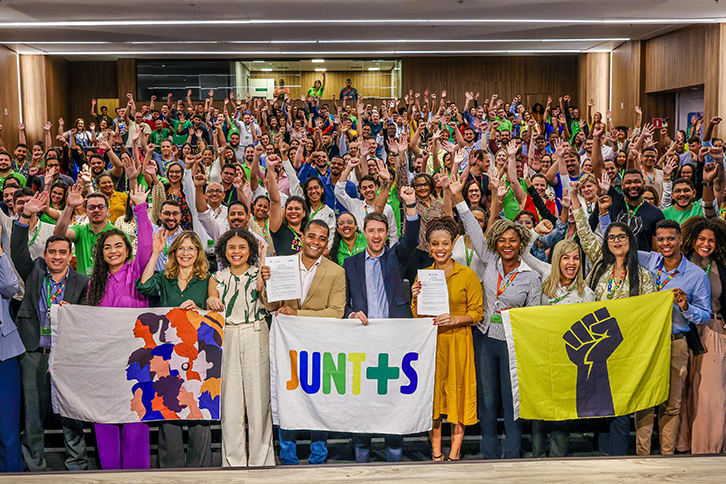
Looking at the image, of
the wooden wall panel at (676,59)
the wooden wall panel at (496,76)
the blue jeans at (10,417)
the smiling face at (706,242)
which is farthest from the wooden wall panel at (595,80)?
the blue jeans at (10,417)

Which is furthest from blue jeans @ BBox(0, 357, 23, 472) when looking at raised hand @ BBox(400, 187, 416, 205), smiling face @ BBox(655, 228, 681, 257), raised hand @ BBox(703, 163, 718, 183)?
raised hand @ BBox(703, 163, 718, 183)

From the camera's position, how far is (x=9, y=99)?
15.5m

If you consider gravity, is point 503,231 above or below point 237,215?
below

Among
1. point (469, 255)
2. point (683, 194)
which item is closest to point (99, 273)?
point (469, 255)

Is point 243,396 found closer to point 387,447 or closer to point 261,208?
point 387,447

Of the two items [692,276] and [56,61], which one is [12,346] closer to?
[692,276]

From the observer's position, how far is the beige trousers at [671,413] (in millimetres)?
3707

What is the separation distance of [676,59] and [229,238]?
12.8 metres

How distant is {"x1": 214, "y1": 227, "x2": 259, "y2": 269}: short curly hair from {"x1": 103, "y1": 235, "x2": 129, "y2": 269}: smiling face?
52cm

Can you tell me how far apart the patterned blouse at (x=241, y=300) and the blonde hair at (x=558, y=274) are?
165 cm

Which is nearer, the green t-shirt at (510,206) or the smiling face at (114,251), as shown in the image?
the smiling face at (114,251)

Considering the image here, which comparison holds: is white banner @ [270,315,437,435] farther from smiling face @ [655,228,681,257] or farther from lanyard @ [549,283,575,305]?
smiling face @ [655,228,681,257]

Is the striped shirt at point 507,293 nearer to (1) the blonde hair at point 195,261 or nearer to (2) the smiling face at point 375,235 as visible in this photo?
(2) the smiling face at point 375,235

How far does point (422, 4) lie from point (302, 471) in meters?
9.15
